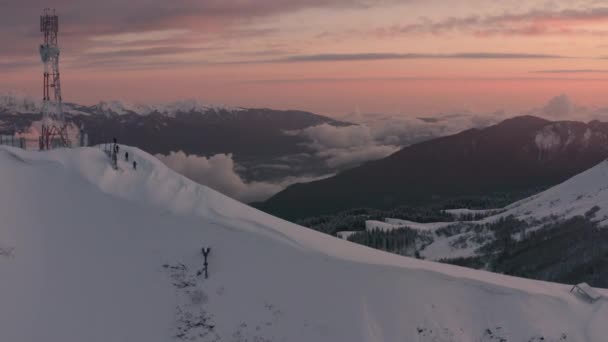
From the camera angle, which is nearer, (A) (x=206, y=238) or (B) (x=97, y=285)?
(B) (x=97, y=285)

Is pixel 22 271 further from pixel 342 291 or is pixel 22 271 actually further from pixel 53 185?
pixel 342 291

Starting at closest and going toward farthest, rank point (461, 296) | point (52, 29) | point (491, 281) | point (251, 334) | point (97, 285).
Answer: point (251, 334), point (97, 285), point (461, 296), point (491, 281), point (52, 29)

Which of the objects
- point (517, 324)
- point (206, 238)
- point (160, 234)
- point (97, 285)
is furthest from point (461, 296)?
point (97, 285)

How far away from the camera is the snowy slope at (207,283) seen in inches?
1956

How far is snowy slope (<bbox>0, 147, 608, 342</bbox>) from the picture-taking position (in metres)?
49.7

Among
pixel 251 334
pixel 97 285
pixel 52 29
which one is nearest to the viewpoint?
pixel 251 334

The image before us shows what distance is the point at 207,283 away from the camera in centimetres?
5288

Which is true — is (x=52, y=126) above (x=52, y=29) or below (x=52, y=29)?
below

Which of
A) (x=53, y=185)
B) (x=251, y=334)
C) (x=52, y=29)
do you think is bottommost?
(x=251, y=334)

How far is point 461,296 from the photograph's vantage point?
5591cm

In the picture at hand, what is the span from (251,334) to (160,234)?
51.2 feet

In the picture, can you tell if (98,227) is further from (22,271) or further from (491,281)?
(491,281)

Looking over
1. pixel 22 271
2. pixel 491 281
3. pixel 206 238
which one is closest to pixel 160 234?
pixel 206 238

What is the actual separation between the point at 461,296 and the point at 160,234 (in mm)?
31537
